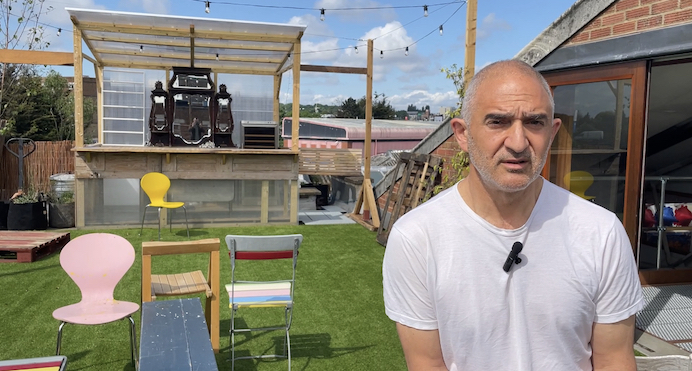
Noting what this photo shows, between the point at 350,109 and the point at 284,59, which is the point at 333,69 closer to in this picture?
the point at 284,59

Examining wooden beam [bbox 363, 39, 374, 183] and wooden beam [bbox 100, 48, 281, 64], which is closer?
wooden beam [bbox 363, 39, 374, 183]

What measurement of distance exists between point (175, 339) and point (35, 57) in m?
8.30

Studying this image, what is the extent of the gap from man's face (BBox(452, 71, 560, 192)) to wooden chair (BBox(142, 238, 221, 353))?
298 centimetres

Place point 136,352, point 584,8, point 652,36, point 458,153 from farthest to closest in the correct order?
1. point 458,153
2. point 584,8
3. point 652,36
4. point 136,352

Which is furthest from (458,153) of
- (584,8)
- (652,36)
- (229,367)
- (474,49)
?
(229,367)

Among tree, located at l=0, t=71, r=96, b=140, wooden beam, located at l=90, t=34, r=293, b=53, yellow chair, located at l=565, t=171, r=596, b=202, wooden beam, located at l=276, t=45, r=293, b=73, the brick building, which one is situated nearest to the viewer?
the brick building

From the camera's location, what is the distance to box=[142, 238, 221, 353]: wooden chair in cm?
391

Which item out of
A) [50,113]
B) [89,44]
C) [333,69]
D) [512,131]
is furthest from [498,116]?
[50,113]

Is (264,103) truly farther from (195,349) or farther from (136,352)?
(195,349)

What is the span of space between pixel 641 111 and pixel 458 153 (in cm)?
275

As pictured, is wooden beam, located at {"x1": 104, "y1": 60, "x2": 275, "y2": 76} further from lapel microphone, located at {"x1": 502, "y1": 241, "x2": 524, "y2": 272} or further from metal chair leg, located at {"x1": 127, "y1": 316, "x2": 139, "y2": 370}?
lapel microphone, located at {"x1": 502, "y1": 241, "x2": 524, "y2": 272}

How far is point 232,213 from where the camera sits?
33.3 ft

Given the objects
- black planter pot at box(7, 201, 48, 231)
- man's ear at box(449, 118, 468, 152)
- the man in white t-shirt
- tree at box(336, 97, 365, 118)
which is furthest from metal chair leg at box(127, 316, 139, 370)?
tree at box(336, 97, 365, 118)

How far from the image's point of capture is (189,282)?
4.32m
